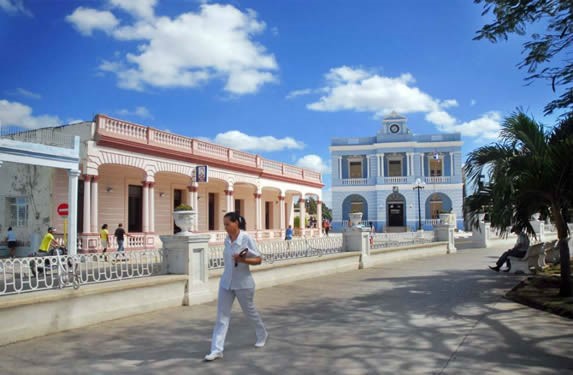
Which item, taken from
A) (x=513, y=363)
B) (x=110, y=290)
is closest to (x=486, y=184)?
(x=513, y=363)

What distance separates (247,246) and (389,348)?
1.95 metres

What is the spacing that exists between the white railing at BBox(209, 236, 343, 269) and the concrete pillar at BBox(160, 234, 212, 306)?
78 centimetres

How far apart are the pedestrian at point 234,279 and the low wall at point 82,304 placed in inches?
90.7

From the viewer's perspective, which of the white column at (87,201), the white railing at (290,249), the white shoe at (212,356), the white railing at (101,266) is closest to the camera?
the white shoe at (212,356)

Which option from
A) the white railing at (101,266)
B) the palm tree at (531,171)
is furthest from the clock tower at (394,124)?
the white railing at (101,266)

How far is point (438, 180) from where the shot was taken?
42.0m

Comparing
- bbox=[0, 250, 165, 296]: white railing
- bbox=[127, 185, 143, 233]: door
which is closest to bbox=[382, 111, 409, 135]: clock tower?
bbox=[127, 185, 143, 233]: door

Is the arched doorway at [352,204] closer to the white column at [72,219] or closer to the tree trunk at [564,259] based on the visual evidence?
the white column at [72,219]

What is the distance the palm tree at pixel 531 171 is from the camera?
306 inches

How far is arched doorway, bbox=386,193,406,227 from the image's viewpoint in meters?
42.6

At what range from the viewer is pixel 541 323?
6.38 meters

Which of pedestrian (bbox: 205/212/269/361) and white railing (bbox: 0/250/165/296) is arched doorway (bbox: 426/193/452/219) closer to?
white railing (bbox: 0/250/165/296)

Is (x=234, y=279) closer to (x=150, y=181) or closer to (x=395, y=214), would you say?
(x=150, y=181)

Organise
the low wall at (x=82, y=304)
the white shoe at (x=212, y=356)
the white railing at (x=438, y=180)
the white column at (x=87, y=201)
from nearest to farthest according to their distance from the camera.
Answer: the white shoe at (x=212, y=356), the low wall at (x=82, y=304), the white column at (x=87, y=201), the white railing at (x=438, y=180)
